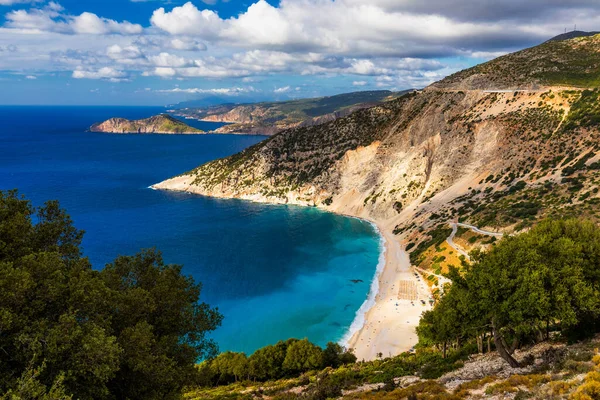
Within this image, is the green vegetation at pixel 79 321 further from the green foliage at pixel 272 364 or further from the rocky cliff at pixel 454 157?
the rocky cliff at pixel 454 157

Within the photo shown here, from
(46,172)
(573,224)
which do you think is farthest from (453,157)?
(46,172)

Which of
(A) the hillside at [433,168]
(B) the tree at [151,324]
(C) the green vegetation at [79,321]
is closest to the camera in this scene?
(C) the green vegetation at [79,321]

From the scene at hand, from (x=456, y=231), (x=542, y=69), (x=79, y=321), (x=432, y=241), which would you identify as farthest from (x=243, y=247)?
(x=542, y=69)

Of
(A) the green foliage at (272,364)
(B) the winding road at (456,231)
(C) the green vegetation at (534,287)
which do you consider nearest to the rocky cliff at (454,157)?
(B) the winding road at (456,231)

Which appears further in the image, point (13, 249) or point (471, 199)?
point (471, 199)

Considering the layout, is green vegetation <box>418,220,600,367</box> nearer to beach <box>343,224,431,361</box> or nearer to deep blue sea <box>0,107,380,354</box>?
beach <box>343,224,431,361</box>

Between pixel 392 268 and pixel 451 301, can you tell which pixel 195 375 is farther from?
pixel 392 268
